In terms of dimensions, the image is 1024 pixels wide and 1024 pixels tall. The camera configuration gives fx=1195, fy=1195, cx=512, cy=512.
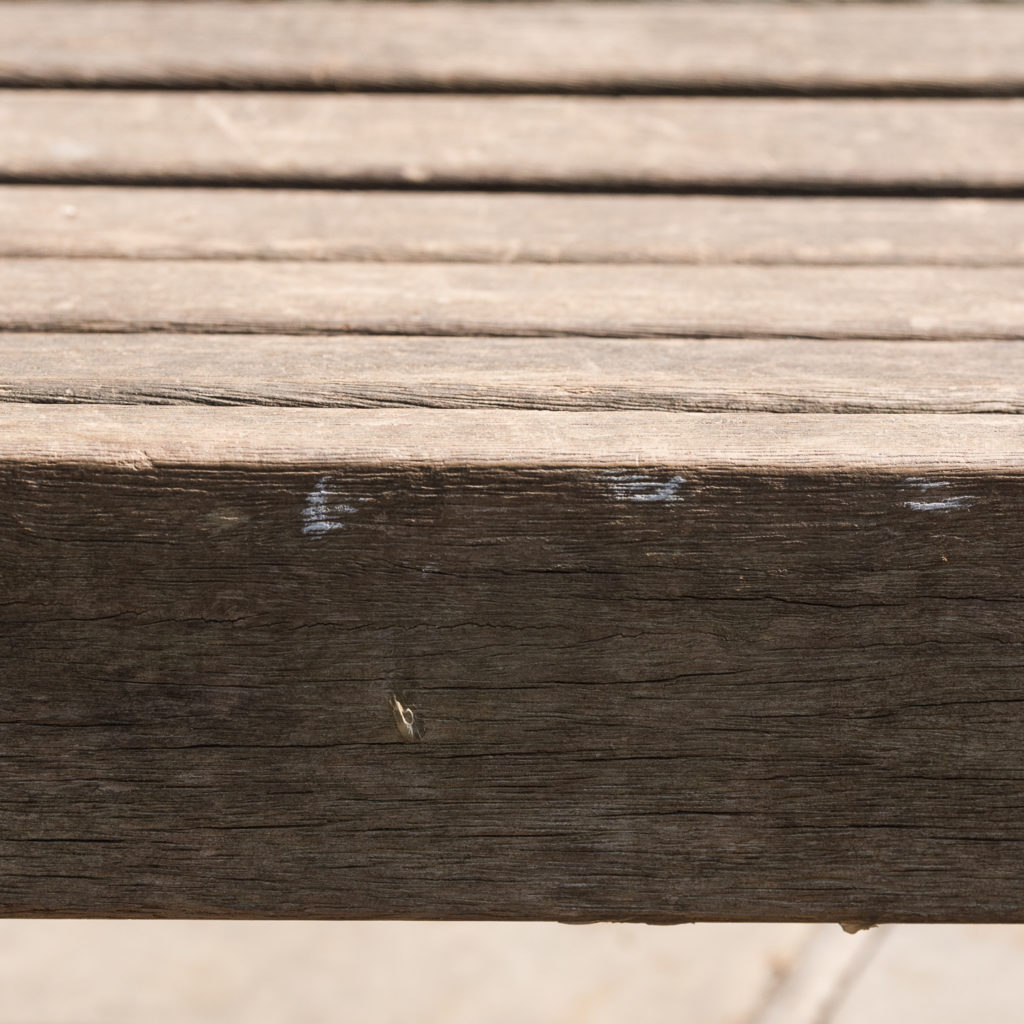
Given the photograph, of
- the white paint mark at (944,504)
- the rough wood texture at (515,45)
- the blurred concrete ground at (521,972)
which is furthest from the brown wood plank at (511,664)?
the blurred concrete ground at (521,972)

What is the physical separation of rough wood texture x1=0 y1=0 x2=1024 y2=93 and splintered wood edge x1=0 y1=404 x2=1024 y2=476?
0.95 metres

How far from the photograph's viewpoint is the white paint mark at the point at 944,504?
0.86 m

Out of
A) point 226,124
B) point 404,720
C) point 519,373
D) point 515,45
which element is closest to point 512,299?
point 519,373

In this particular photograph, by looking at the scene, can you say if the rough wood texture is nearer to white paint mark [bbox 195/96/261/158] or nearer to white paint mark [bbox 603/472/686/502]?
white paint mark [bbox 195/96/261/158]

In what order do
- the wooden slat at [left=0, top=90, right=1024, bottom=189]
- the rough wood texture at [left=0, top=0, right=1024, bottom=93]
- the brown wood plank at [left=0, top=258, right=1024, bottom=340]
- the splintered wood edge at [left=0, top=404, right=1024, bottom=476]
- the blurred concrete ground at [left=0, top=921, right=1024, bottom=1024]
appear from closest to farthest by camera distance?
the splintered wood edge at [left=0, top=404, right=1024, bottom=476]
the brown wood plank at [left=0, top=258, right=1024, bottom=340]
the wooden slat at [left=0, top=90, right=1024, bottom=189]
the rough wood texture at [left=0, top=0, right=1024, bottom=93]
the blurred concrete ground at [left=0, top=921, right=1024, bottom=1024]

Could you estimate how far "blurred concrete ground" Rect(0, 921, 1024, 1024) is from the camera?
3094 millimetres

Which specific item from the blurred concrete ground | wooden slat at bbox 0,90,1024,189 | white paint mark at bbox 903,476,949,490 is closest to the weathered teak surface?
white paint mark at bbox 903,476,949,490

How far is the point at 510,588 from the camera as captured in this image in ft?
2.92

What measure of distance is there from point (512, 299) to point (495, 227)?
23cm

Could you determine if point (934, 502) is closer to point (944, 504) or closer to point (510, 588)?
point (944, 504)

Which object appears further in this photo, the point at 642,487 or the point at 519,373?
the point at 519,373

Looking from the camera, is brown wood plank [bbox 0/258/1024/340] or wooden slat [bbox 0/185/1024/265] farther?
wooden slat [bbox 0/185/1024/265]

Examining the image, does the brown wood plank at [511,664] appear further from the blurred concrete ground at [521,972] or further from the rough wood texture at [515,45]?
the blurred concrete ground at [521,972]

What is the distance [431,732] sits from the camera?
95 cm
